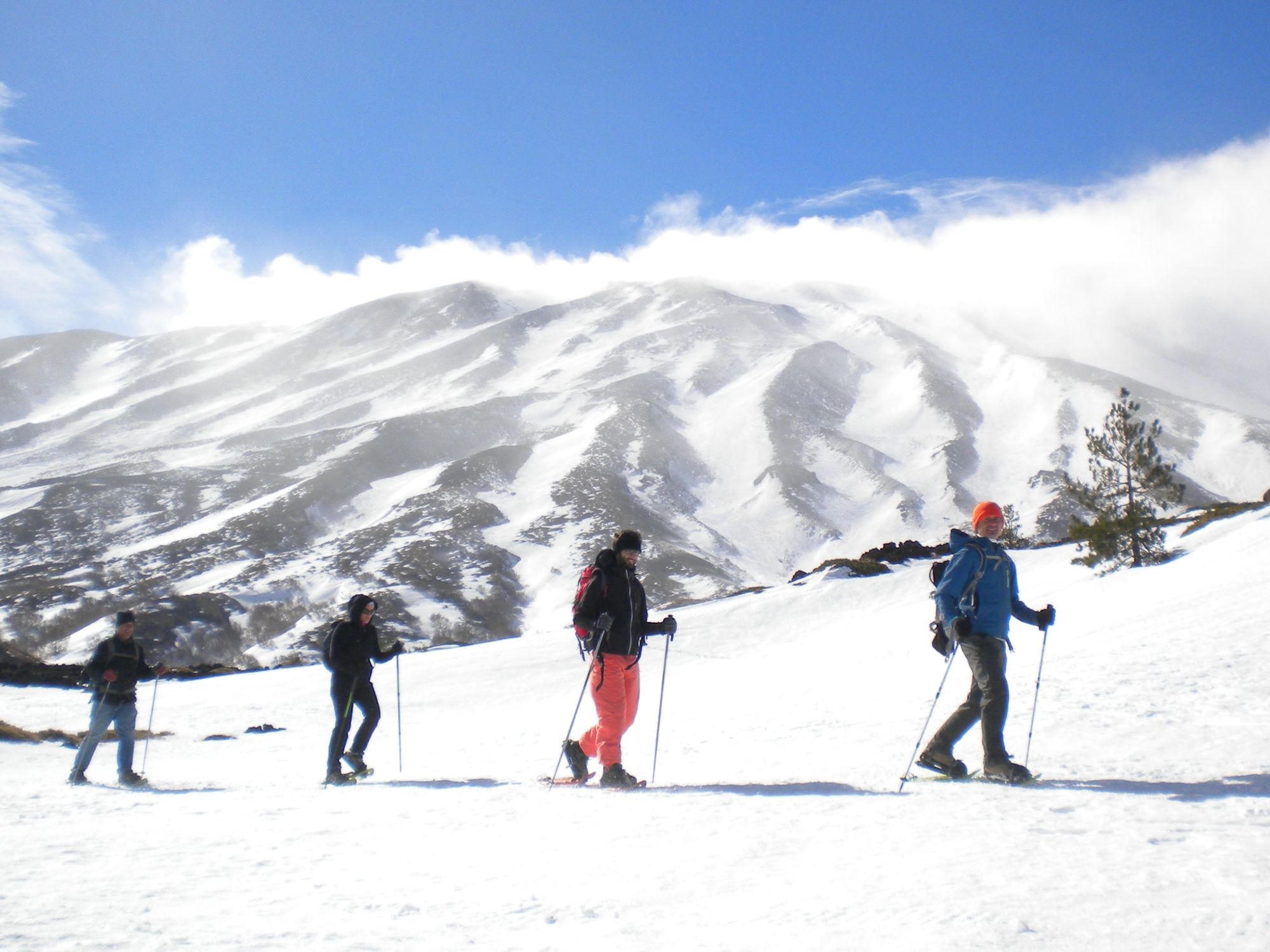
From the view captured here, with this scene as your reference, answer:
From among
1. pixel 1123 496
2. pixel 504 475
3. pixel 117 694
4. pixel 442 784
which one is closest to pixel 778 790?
pixel 442 784

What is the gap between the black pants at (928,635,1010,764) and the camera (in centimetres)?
615

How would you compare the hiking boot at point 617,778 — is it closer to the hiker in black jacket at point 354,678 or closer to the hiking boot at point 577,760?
the hiking boot at point 577,760

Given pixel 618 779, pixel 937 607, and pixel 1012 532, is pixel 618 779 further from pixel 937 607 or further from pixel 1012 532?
pixel 1012 532

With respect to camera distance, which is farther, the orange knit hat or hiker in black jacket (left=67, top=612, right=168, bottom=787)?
hiker in black jacket (left=67, top=612, right=168, bottom=787)

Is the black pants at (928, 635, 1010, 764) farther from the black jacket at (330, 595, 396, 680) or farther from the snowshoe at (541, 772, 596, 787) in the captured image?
the black jacket at (330, 595, 396, 680)

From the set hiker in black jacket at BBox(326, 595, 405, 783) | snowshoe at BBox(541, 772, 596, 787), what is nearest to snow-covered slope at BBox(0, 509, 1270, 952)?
snowshoe at BBox(541, 772, 596, 787)

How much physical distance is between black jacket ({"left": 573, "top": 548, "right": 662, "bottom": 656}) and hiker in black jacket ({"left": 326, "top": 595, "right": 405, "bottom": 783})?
2959mm

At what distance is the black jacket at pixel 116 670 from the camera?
9.97 m

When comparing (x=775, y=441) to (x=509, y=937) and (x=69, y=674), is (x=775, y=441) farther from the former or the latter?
(x=509, y=937)

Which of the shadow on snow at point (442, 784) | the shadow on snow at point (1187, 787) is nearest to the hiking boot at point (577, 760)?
the shadow on snow at point (442, 784)

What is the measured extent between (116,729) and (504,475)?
11317cm

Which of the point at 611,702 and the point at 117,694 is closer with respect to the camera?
the point at 611,702

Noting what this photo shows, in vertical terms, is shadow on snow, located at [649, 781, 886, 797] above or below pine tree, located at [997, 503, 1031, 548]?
below

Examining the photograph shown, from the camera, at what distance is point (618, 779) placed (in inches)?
270
